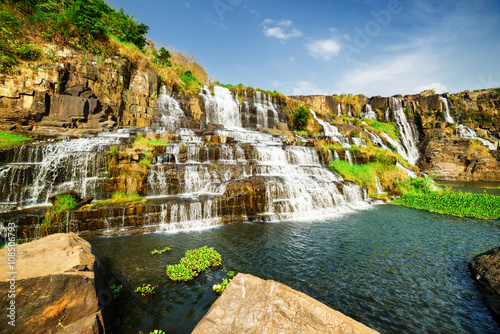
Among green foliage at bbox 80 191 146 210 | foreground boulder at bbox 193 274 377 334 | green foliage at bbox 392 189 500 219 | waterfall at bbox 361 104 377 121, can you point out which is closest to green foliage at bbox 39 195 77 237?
green foliage at bbox 80 191 146 210

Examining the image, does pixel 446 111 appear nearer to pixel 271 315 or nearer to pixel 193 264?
pixel 193 264

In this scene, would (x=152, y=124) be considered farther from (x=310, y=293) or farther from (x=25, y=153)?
(x=310, y=293)

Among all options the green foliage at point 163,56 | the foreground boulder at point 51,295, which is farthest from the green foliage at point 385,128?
the foreground boulder at point 51,295

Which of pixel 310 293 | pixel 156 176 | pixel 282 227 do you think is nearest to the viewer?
pixel 310 293

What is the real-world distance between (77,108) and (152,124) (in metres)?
5.28

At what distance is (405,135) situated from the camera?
3475 centimetres

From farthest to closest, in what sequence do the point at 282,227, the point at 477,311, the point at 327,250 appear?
the point at 282,227
the point at 327,250
the point at 477,311

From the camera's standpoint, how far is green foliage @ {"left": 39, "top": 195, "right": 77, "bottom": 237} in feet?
23.8

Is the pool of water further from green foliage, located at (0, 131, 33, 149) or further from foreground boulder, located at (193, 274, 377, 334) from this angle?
green foliage, located at (0, 131, 33, 149)

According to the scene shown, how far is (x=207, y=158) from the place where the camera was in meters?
13.4

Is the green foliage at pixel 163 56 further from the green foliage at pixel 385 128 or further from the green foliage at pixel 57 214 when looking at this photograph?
the green foliage at pixel 385 128

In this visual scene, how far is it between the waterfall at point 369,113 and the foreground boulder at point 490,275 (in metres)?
40.7

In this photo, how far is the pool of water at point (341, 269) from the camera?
3629 mm

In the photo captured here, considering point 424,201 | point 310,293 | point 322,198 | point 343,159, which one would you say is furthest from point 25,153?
point 424,201
